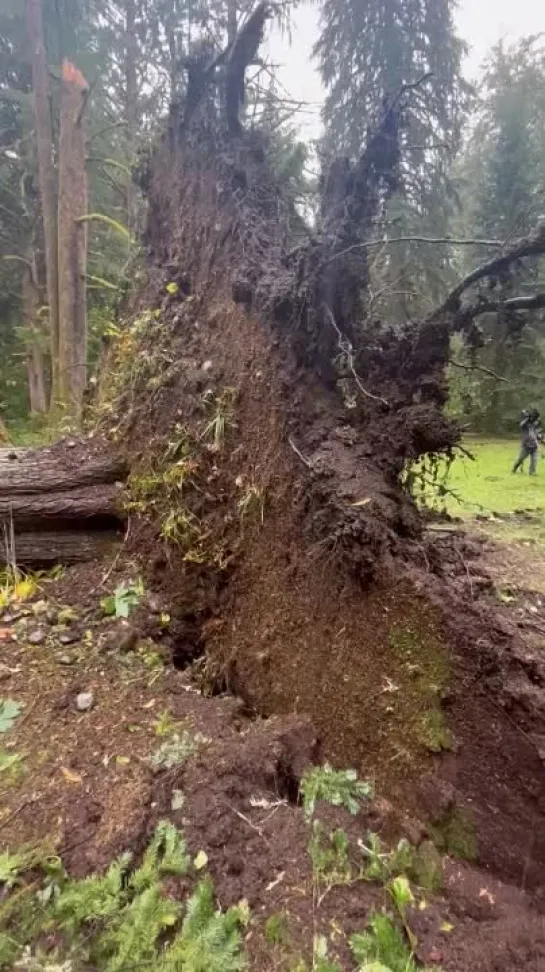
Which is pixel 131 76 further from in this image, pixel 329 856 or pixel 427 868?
pixel 427 868

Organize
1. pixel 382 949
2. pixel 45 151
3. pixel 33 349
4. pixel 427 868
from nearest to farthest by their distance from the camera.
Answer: pixel 382 949 < pixel 427 868 < pixel 45 151 < pixel 33 349

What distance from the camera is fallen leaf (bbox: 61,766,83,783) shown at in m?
1.99

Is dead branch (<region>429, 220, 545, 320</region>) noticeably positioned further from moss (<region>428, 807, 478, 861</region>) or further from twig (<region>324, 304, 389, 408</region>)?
moss (<region>428, 807, 478, 861</region>)

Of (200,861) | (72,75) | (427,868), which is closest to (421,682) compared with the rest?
(427,868)

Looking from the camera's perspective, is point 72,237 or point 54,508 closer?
point 54,508

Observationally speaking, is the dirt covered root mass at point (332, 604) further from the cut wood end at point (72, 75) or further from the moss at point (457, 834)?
the cut wood end at point (72, 75)

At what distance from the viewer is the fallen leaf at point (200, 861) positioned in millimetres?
1674

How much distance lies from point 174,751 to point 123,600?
1.12 meters

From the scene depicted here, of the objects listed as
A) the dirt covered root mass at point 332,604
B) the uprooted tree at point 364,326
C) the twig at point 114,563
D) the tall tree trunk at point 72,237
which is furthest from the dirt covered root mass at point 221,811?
the tall tree trunk at point 72,237

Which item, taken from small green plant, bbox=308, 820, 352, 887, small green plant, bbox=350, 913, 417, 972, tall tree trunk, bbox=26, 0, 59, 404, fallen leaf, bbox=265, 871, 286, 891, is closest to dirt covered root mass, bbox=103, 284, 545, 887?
small green plant, bbox=308, 820, 352, 887

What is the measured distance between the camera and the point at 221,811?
185 cm

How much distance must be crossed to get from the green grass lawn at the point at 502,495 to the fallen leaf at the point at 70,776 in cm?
328

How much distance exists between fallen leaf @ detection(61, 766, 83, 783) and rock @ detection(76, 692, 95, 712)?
0.33 meters

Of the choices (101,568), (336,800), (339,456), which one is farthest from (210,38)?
(336,800)
